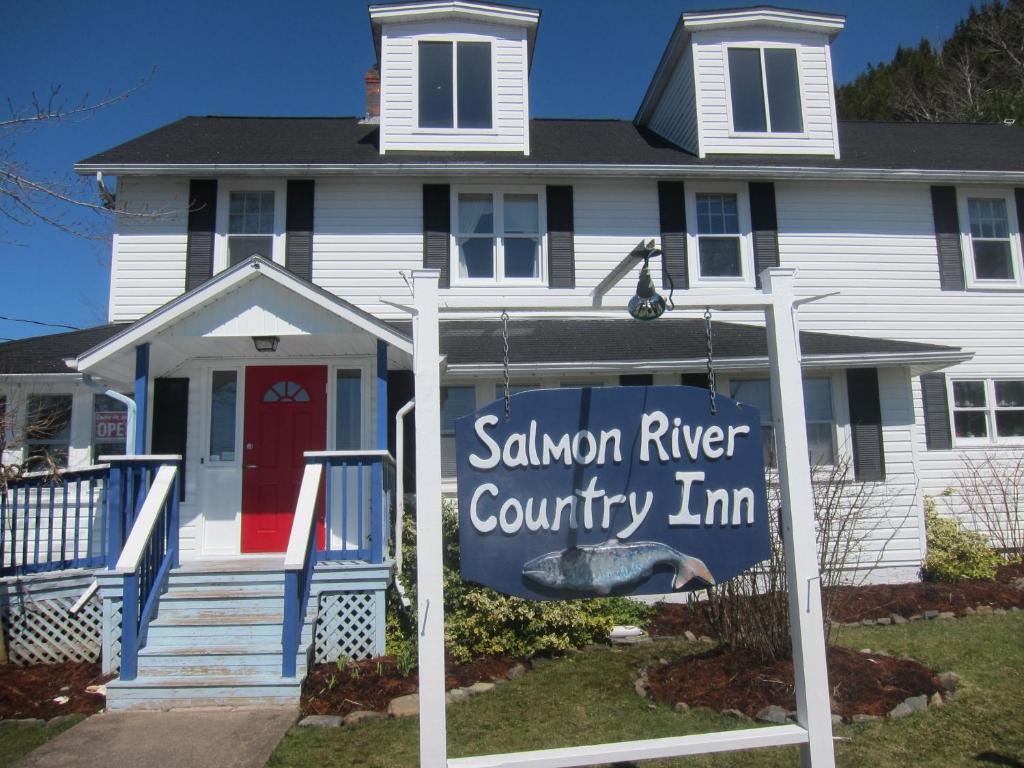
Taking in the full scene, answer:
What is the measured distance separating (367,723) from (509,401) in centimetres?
328

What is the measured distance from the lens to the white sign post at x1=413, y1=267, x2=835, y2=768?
314 centimetres

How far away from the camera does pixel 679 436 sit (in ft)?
11.5

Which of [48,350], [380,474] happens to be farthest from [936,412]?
[48,350]

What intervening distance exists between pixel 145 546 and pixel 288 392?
3.02 metres

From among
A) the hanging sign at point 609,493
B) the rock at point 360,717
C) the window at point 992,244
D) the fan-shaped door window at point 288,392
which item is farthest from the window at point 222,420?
the window at point 992,244

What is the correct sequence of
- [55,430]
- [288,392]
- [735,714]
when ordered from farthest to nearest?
1. [55,430]
2. [288,392]
3. [735,714]

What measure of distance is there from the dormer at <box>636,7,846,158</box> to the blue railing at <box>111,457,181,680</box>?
9141 mm

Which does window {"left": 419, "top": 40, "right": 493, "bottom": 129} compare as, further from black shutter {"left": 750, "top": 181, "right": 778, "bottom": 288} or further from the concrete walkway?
the concrete walkway

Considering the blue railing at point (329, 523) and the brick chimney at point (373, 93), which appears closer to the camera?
the blue railing at point (329, 523)

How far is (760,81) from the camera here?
40.0 feet

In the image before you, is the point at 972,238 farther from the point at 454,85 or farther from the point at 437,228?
the point at 454,85

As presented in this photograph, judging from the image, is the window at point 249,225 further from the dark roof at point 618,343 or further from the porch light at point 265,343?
the porch light at point 265,343

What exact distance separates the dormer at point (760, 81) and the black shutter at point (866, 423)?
401 centimetres

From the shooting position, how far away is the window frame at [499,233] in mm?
10758
